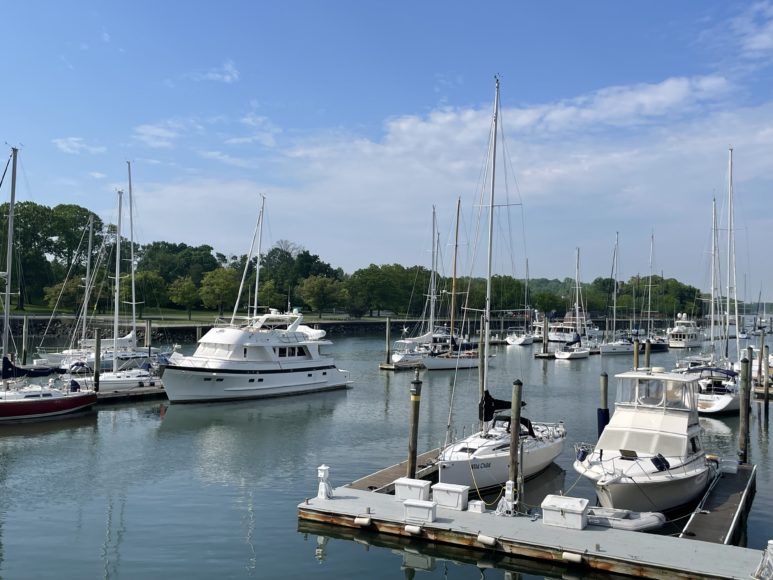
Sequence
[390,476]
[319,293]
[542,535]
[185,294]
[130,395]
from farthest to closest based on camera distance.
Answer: [319,293], [185,294], [130,395], [390,476], [542,535]

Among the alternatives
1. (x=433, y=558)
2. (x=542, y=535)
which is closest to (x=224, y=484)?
(x=433, y=558)

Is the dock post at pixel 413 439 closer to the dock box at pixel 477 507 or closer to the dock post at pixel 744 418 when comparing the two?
the dock box at pixel 477 507

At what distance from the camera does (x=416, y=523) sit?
53.8 feet

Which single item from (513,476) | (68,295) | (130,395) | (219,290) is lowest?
(130,395)

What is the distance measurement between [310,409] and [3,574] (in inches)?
930

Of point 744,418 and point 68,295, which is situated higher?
point 68,295

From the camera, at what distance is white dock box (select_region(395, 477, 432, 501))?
17672 mm

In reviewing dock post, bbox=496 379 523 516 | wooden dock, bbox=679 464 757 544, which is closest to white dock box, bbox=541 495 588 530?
dock post, bbox=496 379 523 516

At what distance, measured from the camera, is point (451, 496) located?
17.6m

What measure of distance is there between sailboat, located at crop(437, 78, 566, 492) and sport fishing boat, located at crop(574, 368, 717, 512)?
1555 mm

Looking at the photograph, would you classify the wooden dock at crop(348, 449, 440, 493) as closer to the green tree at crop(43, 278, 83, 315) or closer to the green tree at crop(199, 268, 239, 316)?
the green tree at crop(43, 278, 83, 315)

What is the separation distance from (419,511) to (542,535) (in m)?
2.82

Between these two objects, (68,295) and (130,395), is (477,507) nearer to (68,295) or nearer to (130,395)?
(130,395)

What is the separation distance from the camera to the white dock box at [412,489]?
696 inches
